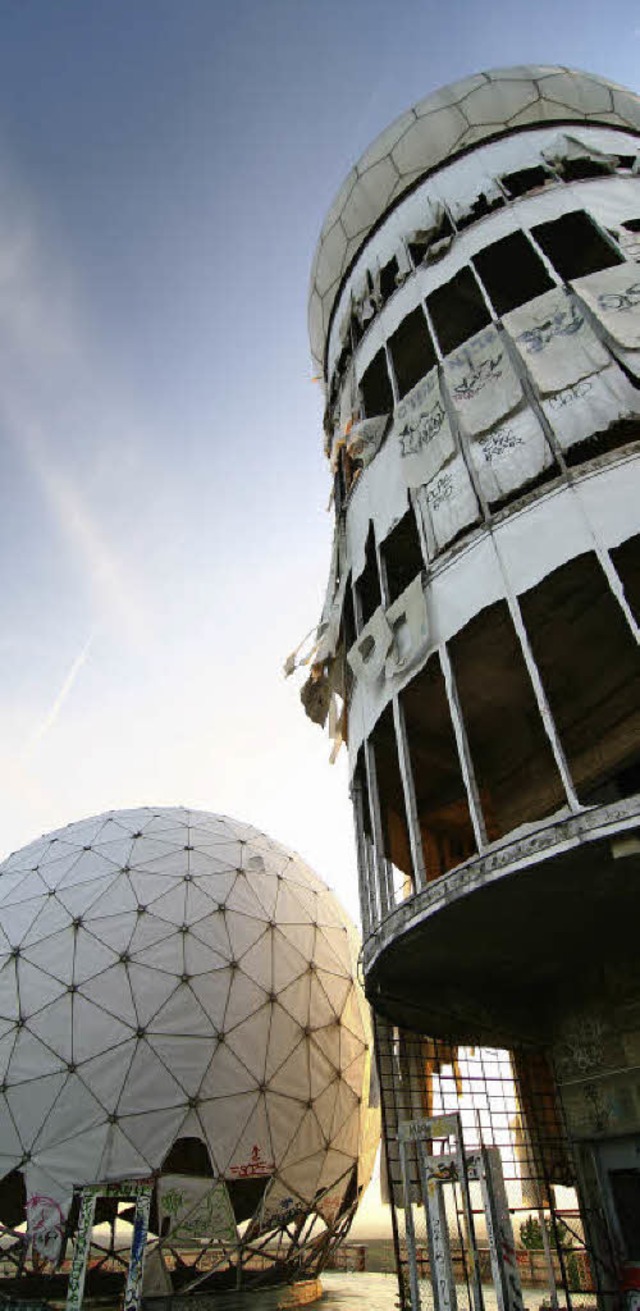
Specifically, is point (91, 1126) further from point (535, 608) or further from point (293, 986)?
point (535, 608)

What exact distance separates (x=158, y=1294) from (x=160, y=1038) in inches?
170

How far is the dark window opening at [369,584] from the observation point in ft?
44.0

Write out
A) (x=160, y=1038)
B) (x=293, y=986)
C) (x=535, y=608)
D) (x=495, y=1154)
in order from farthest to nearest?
(x=293, y=986)
(x=160, y=1038)
(x=535, y=608)
(x=495, y=1154)

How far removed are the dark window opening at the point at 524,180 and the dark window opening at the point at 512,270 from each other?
199cm

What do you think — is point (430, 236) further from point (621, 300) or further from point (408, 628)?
point (408, 628)

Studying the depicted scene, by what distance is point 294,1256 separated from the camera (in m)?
15.5

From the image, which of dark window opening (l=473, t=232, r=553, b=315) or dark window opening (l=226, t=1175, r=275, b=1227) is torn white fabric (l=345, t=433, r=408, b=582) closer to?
dark window opening (l=473, t=232, r=553, b=315)

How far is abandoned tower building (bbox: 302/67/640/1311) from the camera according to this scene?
330 inches

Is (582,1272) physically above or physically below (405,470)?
below

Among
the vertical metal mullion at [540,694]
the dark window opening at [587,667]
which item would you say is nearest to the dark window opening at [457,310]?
the vertical metal mullion at [540,694]

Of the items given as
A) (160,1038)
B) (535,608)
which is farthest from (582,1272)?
(535,608)

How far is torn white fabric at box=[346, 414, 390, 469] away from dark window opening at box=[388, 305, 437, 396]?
106 cm

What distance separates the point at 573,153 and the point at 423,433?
7.57 metres

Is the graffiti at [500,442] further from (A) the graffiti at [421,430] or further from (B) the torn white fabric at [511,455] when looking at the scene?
(A) the graffiti at [421,430]
